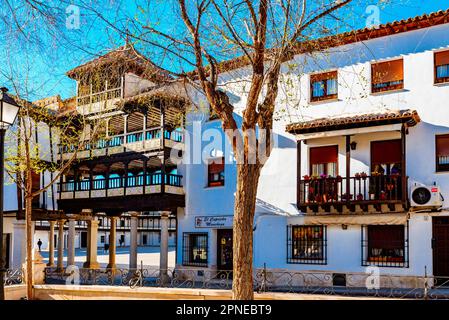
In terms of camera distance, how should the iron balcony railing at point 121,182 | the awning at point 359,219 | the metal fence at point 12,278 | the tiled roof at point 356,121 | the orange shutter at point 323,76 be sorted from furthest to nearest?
the iron balcony railing at point 121,182
the orange shutter at point 323,76
the metal fence at point 12,278
the awning at point 359,219
the tiled roof at point 356,121

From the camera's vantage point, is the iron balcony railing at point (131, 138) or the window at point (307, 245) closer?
the window at point (307, 245)

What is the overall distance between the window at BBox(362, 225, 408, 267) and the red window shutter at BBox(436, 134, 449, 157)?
2502 mm

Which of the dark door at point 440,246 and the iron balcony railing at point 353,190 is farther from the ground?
the iron balcony railing at point 353,190

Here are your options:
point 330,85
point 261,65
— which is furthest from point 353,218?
point 261,65

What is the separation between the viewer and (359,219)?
58.1 feet

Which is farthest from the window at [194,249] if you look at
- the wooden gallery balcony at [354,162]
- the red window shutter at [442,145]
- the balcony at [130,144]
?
the red window shutter at [442,145]

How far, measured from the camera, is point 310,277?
60.2 ft

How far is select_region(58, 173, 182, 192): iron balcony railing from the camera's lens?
72.8 feet

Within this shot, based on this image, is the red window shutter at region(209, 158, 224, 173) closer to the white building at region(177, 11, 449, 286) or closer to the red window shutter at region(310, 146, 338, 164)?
the white building at region(177, 11, 449, 286)

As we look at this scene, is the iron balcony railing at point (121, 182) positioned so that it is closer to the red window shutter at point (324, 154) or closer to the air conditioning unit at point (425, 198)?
the red window shutter at point (324, 154)

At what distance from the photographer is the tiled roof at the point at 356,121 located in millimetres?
16406

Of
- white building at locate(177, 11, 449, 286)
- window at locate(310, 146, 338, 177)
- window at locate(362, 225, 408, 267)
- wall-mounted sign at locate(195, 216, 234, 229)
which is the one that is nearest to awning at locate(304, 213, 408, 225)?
white building at locate(177, 11, 449, 286)

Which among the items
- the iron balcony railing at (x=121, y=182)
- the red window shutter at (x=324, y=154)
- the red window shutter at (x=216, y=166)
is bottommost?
the iron balcony railing at (x=121, y=182)
